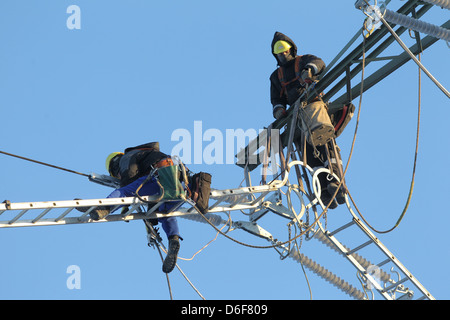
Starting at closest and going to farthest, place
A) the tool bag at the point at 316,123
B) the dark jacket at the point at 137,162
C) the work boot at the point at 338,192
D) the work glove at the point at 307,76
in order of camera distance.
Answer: the dark jacket at the point at 137,162 → the tool bag at the point at 316,123 → the work boot at the point at 338,192 → the work glove at the point at 307,76

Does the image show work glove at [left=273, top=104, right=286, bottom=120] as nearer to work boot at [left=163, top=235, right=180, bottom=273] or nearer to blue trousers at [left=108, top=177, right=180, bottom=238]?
blue trousers at [left=108, top=177, right=180, bottom=238]

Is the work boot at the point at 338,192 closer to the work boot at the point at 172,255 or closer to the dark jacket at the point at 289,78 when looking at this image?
the dark jacket at the point at 289,78

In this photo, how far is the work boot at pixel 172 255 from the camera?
17.3m

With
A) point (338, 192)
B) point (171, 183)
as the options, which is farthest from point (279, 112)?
point (171, 183)

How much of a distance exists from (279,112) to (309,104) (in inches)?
33.8

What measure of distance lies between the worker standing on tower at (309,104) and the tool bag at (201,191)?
7.42ft

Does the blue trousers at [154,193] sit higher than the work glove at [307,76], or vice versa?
the work glove at [307,76]

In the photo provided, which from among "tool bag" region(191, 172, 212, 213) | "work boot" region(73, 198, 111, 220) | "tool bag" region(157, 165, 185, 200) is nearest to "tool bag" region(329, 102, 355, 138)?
"tool bag" region(191, 172, 212, 213)

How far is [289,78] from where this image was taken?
1919 centimetres

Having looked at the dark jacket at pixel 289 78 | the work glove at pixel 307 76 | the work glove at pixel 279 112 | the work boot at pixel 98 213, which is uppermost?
the dark jacket at pixel 289 78

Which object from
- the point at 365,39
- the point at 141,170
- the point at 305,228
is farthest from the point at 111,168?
the point at 365,39

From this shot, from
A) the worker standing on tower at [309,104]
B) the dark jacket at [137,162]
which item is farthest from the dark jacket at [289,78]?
the dark jacket at [137,162]

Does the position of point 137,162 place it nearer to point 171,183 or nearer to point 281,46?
point 171,183

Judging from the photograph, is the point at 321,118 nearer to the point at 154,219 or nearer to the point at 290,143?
the point at 290,143
